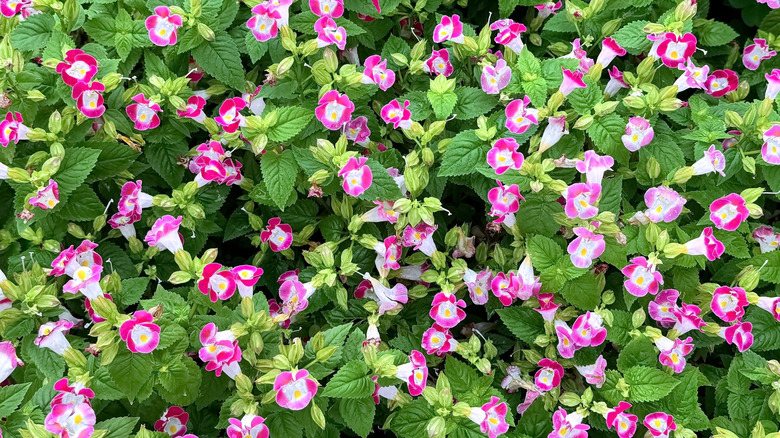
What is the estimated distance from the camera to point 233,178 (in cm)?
208

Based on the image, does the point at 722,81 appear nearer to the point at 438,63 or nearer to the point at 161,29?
the point at 438,63

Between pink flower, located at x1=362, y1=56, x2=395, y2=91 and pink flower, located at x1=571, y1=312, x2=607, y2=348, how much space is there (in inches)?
35.4

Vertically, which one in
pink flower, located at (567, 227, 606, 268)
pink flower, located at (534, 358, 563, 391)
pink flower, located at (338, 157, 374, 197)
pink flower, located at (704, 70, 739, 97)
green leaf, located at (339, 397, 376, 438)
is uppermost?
pink flower, located at (704, 70, 739, 97)

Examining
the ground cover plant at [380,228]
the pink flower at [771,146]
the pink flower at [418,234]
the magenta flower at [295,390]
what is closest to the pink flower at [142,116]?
the ground cover plant at [380,228]

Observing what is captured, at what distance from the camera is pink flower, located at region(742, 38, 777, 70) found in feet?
7.63

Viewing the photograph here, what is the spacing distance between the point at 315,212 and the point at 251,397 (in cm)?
69

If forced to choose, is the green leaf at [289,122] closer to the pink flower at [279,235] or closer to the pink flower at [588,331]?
the pink flower at [279,235]

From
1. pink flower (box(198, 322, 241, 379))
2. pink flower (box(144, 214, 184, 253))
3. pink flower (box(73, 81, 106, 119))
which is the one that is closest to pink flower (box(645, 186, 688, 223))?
pink flower (box(198, 322, 241, 379))

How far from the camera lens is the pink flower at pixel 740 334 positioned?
185cm

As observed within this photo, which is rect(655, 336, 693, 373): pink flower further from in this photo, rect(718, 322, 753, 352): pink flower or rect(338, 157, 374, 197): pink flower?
rect(338, 157, 374, 197): pink flower

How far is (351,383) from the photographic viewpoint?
164 centimetres

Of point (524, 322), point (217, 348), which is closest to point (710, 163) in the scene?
point (524, 322)

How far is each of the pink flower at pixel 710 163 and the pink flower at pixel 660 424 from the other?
2.23 ft

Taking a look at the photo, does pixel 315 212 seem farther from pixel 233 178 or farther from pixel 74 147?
pixel 74 147
